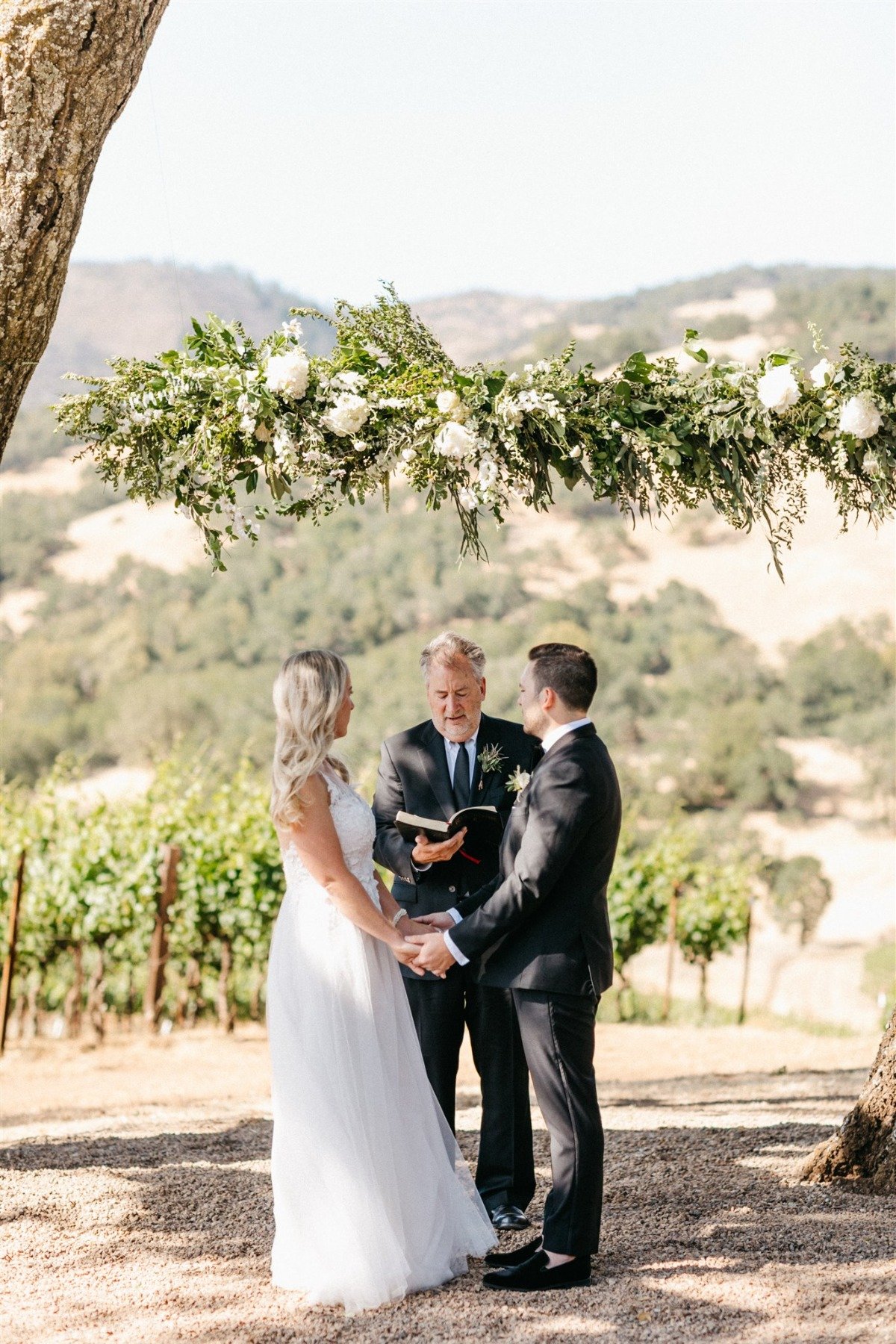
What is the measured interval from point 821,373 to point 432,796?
5.89 ft

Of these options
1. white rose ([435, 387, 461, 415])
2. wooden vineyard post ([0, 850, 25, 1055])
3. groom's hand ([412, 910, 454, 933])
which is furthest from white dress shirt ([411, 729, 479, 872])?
wooden vineyard post ([0, 850, 25, 1055])

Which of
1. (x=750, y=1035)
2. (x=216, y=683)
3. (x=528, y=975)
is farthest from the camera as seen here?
(x=216, y=683)

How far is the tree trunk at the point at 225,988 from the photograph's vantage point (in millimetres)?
10578

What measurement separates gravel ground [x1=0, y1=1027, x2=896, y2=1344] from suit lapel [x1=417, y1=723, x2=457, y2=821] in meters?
1.34

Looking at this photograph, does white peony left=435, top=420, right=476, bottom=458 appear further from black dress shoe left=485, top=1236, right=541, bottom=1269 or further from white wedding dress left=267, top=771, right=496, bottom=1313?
black dress shoe left=485, top=1236, right=541, bottom=1269

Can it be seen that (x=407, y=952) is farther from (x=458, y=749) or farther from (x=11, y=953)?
(x=11, y=953)

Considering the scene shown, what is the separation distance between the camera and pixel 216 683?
41438 millimetres

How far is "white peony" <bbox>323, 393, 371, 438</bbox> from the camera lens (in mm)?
3727

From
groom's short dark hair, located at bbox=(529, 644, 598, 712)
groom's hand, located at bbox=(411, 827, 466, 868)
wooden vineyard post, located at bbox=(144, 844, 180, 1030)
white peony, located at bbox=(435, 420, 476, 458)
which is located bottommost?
wooden vineyard post, located at bbox=(144, 844, 180, 1030)

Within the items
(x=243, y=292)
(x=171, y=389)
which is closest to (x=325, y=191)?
(x=171, y=389)

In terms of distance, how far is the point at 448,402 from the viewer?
3.69 metres

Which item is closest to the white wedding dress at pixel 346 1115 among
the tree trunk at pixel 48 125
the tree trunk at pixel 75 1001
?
the tree trunk at pixel 48 125

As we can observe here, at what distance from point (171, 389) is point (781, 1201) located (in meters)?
3.16

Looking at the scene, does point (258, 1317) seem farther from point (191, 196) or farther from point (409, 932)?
point (191, 196)
